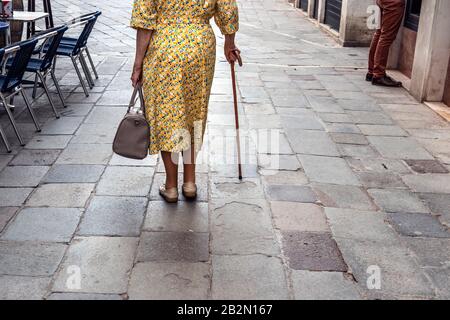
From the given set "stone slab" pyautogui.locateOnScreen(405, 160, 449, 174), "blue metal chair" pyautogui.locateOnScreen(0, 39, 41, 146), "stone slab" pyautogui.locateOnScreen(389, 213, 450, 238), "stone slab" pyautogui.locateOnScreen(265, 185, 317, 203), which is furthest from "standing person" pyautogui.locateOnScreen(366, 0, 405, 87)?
"blue metal chair" pyautogui.locateOnScreen(0, 39, 41, 146)

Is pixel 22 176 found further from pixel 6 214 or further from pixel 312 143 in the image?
pixel 312 143

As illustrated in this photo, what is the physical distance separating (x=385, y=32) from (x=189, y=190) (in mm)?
4447

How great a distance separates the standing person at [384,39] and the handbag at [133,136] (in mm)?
4622

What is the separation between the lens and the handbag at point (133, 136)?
11.5 feet

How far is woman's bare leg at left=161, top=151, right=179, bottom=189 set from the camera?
377 centimetres

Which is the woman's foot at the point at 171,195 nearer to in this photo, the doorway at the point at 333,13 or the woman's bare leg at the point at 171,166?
the woman's bare leg at the point at 171,166

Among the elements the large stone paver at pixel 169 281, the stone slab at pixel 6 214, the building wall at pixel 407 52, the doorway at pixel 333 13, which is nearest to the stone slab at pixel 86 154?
the stone slab at pixel 6 214

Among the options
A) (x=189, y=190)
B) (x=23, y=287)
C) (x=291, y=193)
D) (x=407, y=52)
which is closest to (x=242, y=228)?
(x=189, y=190)

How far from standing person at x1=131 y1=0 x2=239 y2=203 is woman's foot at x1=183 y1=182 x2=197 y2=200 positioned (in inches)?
12.7

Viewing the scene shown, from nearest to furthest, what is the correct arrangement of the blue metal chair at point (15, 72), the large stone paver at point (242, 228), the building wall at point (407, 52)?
the large stone paver at point (242, 228), the blue metal chair at point (15, 72), the building wall at point (407, 52)

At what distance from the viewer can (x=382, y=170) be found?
4586 mm

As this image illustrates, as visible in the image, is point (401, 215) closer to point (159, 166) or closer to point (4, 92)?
Result: point (159, 166)

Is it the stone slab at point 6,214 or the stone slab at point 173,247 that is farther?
the stone slab at point 6,214

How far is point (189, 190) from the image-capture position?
155 inches
